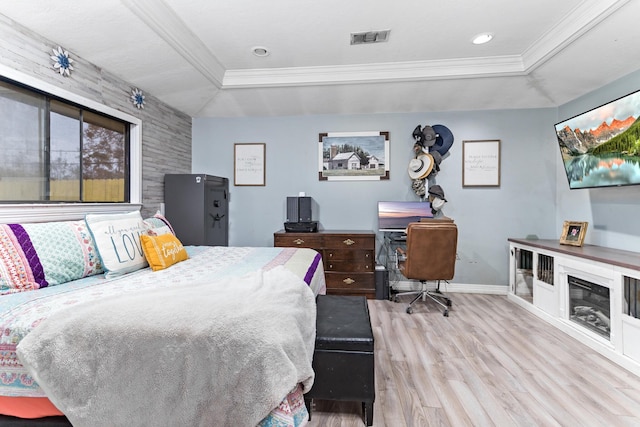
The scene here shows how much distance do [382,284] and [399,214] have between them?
99 centimetres

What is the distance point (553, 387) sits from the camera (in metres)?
1.86

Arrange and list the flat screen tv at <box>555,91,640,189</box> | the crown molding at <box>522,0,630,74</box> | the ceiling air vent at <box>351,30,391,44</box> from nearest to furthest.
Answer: the crown molding at <box>522,0,630,74</box>, the flat screen tv at <box>555,91,640,189</box>, the ceiling air vent at <box>351,30,391,44</box>

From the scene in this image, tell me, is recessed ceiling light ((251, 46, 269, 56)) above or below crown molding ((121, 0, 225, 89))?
above

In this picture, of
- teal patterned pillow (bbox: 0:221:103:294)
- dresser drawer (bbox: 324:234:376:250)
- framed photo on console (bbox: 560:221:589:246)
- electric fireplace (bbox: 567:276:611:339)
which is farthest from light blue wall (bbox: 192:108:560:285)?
teal patterned pillow (bbox: 0:221:103:294)

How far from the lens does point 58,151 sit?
2.39 metres

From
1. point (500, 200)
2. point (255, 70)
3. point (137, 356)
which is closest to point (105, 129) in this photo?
point (255, 70)

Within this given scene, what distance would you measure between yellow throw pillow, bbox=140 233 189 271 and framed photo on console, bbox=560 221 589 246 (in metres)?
3.88

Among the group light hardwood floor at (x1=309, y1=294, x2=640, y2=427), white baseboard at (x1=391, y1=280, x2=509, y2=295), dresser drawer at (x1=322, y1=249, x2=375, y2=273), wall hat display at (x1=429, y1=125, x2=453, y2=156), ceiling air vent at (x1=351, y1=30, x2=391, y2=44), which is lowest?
light hardwood floor at (x1=309, y1=294, x2=640, y2=427)

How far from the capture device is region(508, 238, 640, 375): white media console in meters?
2.11

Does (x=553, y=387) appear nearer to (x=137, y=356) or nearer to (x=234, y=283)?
(x=234, y=283)

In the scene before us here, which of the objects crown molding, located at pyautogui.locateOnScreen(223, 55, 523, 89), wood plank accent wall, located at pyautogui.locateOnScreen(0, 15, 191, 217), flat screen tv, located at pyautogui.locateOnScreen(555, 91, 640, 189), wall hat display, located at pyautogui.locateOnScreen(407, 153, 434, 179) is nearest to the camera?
wood plank accent wall, located at pyautogui.locateOnScreen(0, 15, 191, 217)

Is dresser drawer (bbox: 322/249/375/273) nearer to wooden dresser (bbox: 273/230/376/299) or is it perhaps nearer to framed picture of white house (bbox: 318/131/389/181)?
wooden dresser (bbox: 273/230/376/299)

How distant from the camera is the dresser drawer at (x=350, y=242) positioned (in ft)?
11.8

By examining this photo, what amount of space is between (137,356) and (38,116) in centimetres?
229
